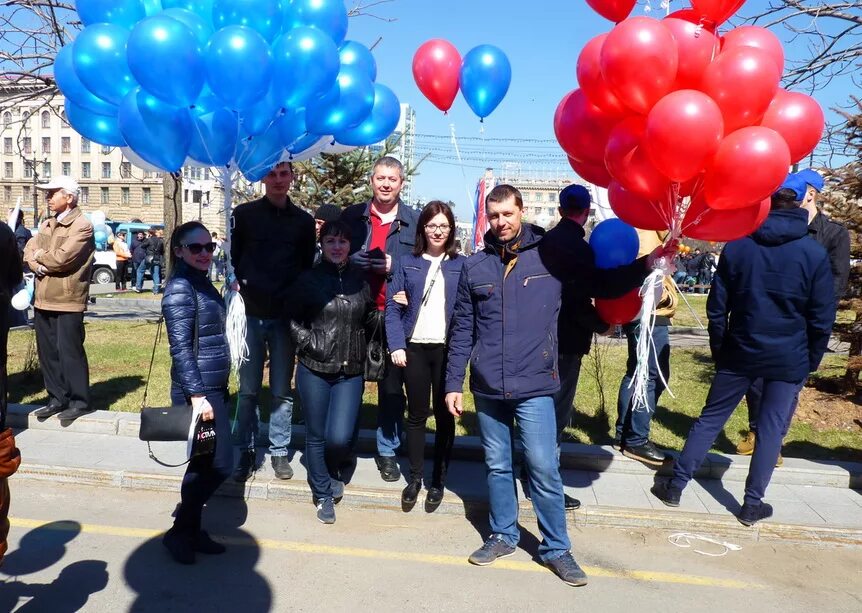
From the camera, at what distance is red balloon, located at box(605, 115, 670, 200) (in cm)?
322

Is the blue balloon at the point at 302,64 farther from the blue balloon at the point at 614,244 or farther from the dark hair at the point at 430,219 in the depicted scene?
the blue balloon at the point at 614,244

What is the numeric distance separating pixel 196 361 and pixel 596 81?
246 centimetres

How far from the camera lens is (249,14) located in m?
3.82

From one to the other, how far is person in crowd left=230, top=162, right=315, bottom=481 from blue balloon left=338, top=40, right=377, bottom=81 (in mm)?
789

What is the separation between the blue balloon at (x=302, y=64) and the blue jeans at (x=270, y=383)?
5.15 ft

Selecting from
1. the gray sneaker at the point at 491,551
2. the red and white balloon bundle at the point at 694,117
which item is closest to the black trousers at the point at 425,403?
the gray sneaker at the point at 491,551

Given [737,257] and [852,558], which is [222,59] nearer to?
[737,257]

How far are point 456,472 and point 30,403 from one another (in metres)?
4.14

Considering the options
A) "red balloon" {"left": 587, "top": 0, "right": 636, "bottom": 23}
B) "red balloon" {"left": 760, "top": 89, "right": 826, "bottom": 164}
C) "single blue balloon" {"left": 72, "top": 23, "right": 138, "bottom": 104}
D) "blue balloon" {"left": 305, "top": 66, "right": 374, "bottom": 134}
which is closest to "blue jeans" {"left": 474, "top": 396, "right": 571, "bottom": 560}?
"red balloon" {"left": 760, "top": 89, "right": 826, "bottom": 164}

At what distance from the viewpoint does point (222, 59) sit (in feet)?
11.6

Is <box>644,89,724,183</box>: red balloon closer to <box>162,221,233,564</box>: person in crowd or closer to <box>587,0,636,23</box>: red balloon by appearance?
<box>587,0,636,23</box>: red balloon

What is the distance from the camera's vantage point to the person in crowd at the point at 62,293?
5719 mm

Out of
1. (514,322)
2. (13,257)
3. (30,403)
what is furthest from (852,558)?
(30,403)

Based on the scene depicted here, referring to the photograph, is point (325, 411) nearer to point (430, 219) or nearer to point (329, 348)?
point (329, 348)
